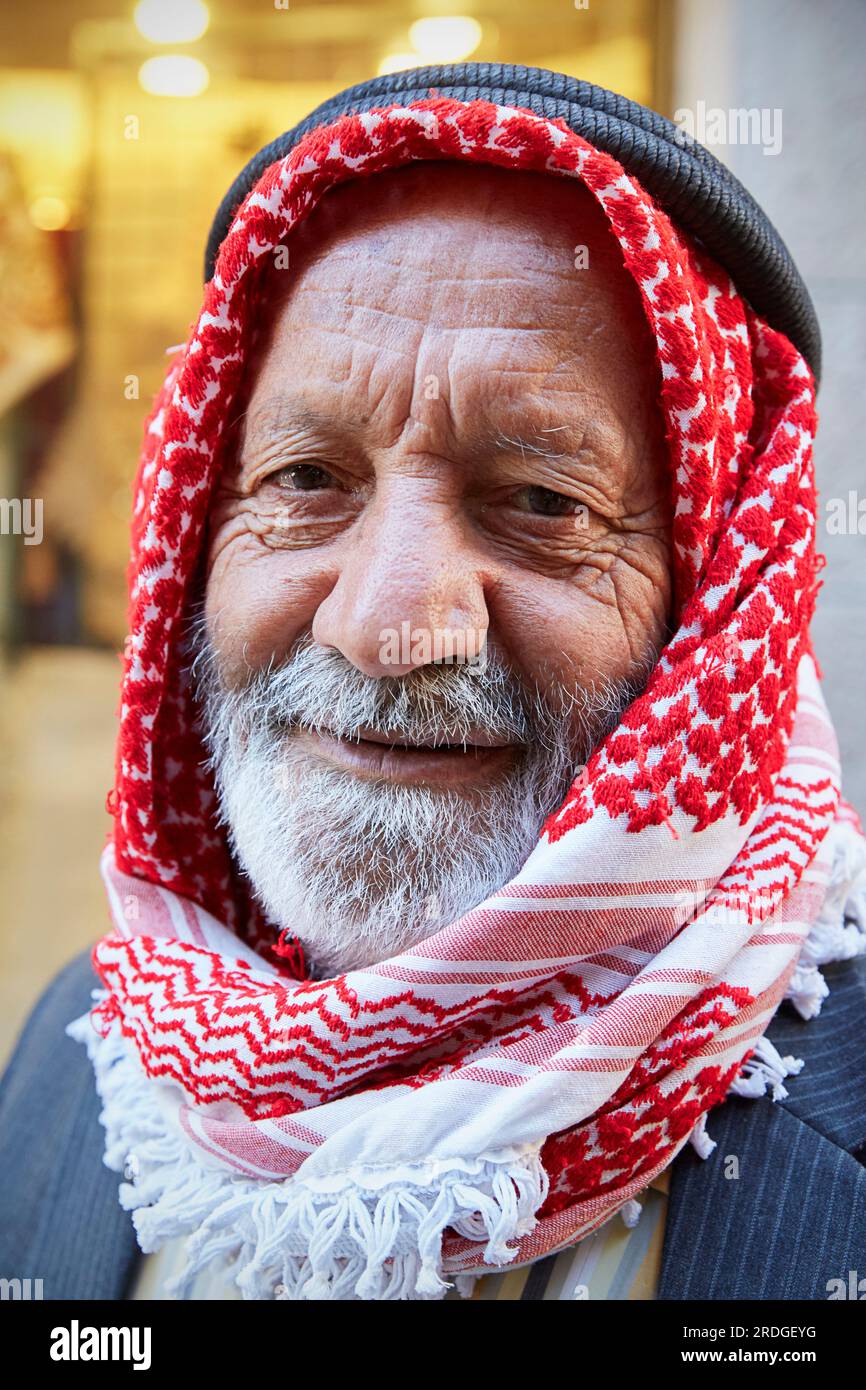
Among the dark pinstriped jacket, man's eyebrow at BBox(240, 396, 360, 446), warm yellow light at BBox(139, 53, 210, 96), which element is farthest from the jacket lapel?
warm yellow light at BBox(139, 53, 210, 96)

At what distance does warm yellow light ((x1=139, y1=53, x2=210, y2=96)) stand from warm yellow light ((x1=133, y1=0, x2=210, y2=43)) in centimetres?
7

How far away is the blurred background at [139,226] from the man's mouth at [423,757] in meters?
1.62

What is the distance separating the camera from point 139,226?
4.72m

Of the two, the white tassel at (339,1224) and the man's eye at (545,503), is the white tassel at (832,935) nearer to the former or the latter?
the white tassel at (339,1224)

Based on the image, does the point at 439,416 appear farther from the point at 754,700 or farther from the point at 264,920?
the point at 264,920

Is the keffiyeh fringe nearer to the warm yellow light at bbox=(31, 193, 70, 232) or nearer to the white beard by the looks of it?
the white beard

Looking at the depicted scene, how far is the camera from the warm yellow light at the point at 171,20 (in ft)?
13.8

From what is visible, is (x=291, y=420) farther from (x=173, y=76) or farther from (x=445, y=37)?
(x=173, y=76)

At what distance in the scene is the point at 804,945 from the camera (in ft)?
5.57

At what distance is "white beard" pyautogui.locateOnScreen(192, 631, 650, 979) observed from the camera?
156 cm

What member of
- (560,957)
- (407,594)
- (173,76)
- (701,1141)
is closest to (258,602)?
(407,594)

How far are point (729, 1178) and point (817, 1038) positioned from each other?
0.28 m

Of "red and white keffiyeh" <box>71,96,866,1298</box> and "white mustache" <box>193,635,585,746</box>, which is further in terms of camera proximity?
"white mustache" <box>193,635,585,746</box>

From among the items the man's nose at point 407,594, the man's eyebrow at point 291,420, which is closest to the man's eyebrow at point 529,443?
the man's nose at point 407,594
